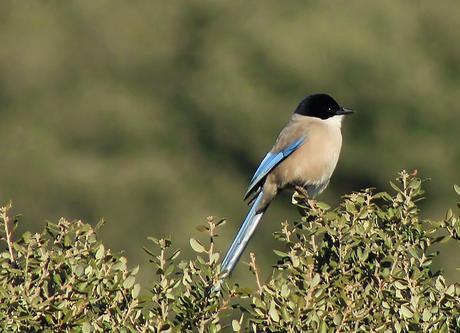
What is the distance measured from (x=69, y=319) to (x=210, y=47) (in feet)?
47.4

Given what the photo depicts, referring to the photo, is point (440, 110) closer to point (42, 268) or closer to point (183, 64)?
point (183, 64)

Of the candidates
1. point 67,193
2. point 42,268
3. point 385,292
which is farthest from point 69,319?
point 67,193

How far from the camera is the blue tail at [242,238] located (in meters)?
5.50

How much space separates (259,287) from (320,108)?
3749 millimetres

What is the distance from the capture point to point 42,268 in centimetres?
344

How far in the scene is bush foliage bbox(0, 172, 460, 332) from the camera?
3289mm

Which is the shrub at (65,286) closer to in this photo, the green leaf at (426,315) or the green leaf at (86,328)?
the green leaf at (86,328)

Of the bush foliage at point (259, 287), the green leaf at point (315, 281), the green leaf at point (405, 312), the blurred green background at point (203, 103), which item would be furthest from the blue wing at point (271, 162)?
the blurred green background at point (203, 103)

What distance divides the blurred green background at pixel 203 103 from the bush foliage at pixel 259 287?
1118 cm

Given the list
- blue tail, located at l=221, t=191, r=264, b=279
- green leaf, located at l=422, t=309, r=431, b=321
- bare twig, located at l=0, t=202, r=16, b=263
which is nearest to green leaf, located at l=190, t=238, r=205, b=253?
bare twig, located at l=0, t=202, r=16, b=263

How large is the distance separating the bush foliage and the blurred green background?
11.2 metres

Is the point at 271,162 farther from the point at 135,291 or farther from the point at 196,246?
the point at 135,291

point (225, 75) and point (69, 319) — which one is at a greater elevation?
point (69, 319)

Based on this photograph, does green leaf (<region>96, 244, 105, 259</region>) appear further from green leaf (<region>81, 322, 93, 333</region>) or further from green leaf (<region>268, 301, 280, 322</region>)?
green leaf (<region>268, 301, 280, 322</region>)
